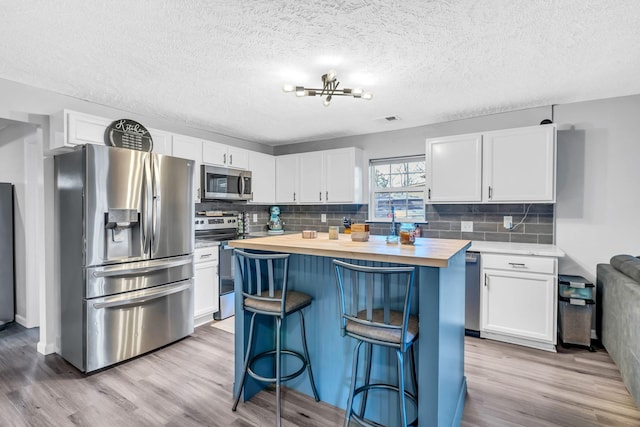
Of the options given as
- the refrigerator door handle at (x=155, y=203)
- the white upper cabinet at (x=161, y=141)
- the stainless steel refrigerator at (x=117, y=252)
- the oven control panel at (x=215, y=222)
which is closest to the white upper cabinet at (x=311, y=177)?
the oven control panel at (x=215, y=222)

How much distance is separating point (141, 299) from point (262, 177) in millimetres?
2455

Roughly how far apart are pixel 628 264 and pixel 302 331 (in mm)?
2533

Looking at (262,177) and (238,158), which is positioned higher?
(238,158)

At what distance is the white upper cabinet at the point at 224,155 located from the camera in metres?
3.84

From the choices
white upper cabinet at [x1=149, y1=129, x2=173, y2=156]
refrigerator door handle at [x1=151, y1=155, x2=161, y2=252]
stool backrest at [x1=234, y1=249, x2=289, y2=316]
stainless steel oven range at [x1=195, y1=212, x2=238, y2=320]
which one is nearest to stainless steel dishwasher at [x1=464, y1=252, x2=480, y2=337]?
stool backrest at [x1=234, y1=249, x2=289, y2=316]

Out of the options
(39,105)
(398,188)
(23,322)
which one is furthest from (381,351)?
(23,322)

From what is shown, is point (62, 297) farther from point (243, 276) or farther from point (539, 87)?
point (539, 87)

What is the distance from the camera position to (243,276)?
2078mm

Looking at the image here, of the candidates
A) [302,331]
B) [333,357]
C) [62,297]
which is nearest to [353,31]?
[302,331]

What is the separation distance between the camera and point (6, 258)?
353 centimetres

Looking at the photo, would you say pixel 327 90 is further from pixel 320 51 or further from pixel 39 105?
pixel 39 105

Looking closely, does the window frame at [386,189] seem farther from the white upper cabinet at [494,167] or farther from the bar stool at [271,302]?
the bar stool at [271,302]

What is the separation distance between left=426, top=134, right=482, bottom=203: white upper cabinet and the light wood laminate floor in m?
1.57

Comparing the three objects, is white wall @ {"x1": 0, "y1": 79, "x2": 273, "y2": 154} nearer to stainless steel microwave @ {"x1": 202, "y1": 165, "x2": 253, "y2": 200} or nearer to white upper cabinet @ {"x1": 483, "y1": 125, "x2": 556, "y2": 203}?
stainless steel microwave @ {"x1": 202, "y1": 165, "x2": 253, "y2": 200}
